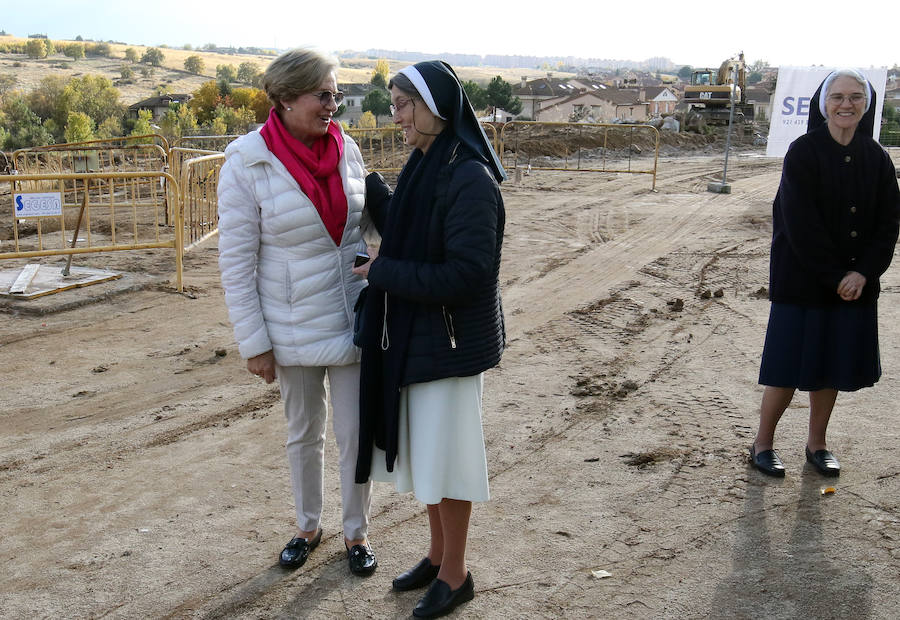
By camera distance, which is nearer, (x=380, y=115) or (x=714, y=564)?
(x=714, y=564)

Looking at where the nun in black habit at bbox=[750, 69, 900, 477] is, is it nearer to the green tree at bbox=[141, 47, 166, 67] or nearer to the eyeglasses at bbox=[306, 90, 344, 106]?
the eyeglasses at bbox=[306, 90, 344, 106]

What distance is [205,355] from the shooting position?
661cm

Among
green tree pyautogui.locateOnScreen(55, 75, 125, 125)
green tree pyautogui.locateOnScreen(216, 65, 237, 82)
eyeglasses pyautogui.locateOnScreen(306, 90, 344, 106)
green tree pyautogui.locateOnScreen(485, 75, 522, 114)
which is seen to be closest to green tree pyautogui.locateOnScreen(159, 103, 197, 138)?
green tree pyautogui.locateOnScreen(55, 75, 125, 125)

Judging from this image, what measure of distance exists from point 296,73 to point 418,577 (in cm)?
205

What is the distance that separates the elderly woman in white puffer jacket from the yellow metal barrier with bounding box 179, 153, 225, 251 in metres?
6.90

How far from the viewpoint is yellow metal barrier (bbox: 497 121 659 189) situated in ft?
71.4

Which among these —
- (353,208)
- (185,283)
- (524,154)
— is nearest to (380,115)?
(524,154)

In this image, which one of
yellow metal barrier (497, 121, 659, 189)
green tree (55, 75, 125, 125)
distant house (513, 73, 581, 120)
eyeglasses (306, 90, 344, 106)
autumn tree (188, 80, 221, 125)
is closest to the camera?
eyeglasses (306, 90, 344, 106)

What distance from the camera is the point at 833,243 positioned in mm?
4051

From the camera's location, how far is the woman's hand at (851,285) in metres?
3.94

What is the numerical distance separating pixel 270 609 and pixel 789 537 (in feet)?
7.67

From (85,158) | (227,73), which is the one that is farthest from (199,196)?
(227,73)

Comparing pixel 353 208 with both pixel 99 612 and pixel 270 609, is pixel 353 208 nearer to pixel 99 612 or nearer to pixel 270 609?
pixel 270 609

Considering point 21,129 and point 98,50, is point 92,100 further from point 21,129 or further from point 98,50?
point 98,50
